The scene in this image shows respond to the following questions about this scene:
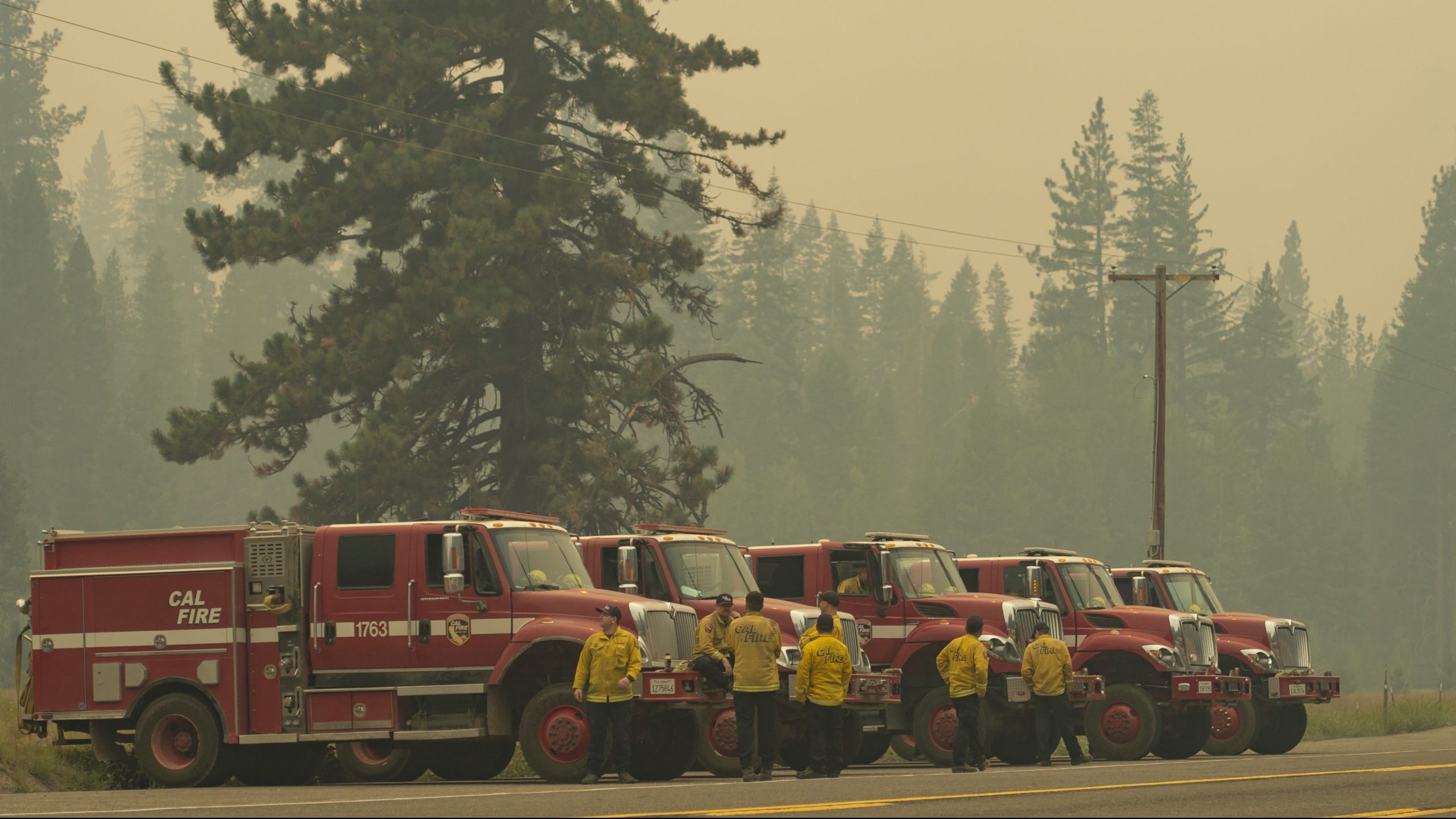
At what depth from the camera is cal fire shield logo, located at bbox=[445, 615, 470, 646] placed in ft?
64.3

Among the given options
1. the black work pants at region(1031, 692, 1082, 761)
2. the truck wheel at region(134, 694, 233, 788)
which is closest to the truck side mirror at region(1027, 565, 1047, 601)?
the black work pants at region(1031, 692, 1082, 761)

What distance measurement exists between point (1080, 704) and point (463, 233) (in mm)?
20843

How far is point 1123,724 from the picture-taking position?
25.8 metres

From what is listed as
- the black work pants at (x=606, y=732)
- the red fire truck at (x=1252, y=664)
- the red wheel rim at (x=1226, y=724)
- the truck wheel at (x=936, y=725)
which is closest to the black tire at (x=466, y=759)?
the black work pants at (x=606, y=732)

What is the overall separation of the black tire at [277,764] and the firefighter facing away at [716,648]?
440 cm

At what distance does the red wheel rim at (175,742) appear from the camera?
19.7 metres

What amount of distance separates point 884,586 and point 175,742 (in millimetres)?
9119

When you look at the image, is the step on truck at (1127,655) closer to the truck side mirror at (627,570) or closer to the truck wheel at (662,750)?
the truck side mirror at (627,570)

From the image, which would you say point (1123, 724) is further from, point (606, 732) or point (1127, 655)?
point (606, 732)

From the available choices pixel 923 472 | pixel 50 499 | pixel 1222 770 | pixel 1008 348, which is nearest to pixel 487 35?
pixel 1222 770

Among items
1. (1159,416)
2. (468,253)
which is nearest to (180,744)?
(468,253)

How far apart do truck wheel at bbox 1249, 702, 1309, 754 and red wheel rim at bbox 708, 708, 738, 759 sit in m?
10.9

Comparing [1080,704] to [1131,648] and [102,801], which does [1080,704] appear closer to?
[1131,648]

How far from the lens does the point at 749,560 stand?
24750 millimetres
